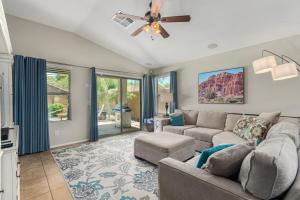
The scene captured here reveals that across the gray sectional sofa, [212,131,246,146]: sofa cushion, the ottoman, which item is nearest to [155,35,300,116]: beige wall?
[212,131,246,146]: sofa cushion

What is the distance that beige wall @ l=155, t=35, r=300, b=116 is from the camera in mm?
3154

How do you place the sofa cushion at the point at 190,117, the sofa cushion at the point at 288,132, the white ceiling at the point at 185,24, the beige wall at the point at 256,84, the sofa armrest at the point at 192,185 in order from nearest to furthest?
1. the sofa armrest at the point at 192,185
2. the sofa cushion at the point at 288,132
3. the white ceiling at the point at 185,24
4. the beige wall at the point at 256,84
5. the sofa cushion at the point at 190,117

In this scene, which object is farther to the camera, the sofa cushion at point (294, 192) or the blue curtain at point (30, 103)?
the blue curtain at point (30, 103)

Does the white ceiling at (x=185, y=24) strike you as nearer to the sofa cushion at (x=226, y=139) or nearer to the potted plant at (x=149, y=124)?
the sofa cushion at (x=226, y=139)

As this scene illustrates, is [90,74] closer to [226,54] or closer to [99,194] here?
[99,194]

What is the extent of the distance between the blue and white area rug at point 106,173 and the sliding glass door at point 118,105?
1.26 m

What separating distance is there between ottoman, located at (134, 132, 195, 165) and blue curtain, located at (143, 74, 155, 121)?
8.85 feet

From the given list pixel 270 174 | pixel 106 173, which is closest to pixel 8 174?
pixel 106 173

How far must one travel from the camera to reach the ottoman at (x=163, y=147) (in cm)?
275

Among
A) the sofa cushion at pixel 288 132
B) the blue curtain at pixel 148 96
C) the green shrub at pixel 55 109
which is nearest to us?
the sofa cushion at pixel 288 132

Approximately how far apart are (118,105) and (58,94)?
72.0 inches

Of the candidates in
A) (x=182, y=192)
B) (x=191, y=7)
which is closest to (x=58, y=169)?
(x=182, y=192)

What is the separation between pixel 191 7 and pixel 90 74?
317 cm

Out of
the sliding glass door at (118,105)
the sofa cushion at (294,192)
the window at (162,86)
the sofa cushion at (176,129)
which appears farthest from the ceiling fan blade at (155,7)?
the window at (162,86)
